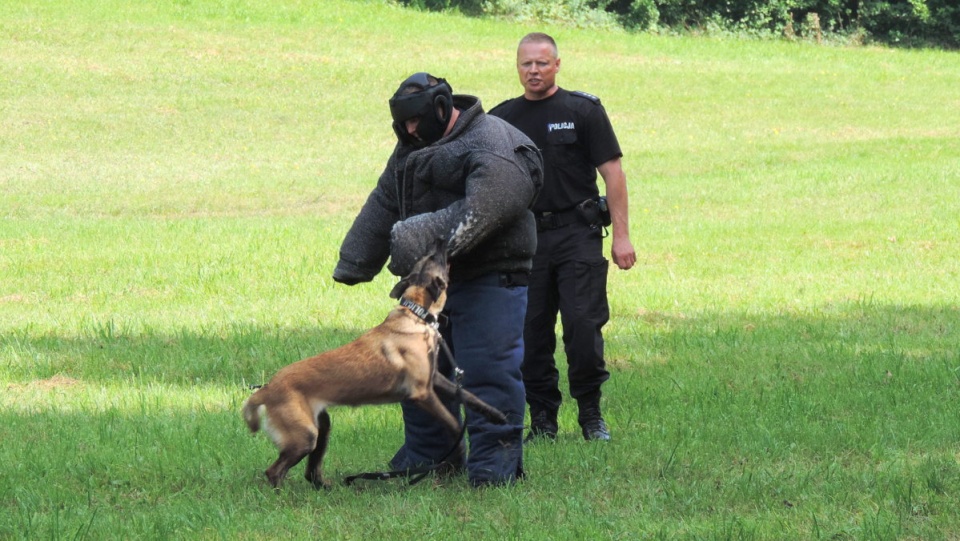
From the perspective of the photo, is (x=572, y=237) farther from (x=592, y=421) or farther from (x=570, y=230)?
(x=592, y=421)

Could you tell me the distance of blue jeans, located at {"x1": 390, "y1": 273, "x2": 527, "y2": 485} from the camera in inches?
206

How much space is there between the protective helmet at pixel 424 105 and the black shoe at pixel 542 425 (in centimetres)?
203

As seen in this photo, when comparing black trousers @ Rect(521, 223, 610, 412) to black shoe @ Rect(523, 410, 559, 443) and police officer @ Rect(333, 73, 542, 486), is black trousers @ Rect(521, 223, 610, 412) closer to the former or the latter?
black shoe @ Rect(523, 410, 559, 443)

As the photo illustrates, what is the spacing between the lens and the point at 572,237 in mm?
6543

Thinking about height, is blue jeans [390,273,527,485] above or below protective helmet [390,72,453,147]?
below

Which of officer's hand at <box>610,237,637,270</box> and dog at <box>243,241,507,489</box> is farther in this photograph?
officer's hand at <box>610,237,637,270</box>

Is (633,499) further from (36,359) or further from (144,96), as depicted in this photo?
(144,96)

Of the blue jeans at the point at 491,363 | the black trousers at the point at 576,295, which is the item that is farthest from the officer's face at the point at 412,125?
the black trousers at the point at 576,295

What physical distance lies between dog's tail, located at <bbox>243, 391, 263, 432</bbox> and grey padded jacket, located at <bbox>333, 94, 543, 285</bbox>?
822mm

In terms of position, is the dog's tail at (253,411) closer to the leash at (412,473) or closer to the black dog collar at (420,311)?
the leash at (412,473)

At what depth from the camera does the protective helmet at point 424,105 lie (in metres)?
5.14

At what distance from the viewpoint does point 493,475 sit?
17.2 ft

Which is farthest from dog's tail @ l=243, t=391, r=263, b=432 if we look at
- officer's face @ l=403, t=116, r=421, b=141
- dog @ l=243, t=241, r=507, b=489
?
officer's face @ l=403, t=116, r=421, b=141

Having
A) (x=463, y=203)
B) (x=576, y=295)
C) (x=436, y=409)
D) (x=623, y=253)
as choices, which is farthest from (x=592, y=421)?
(x=463, y=203)
